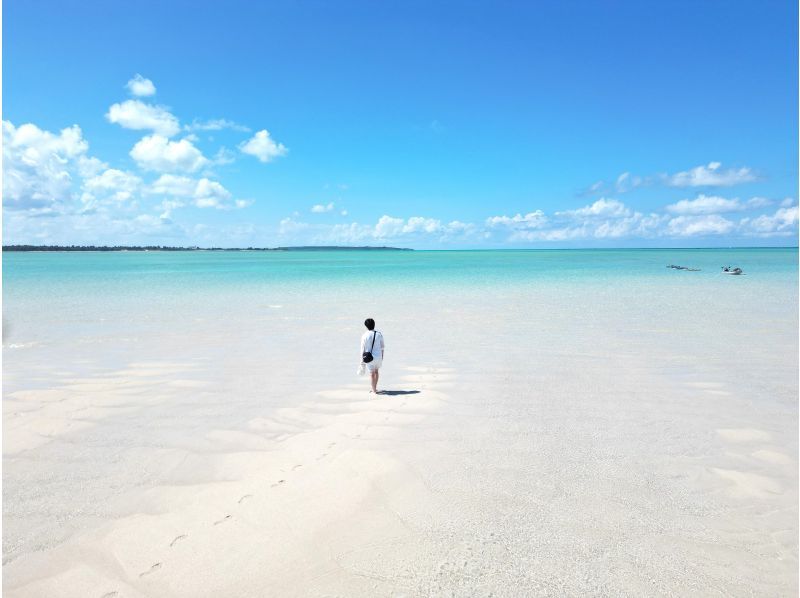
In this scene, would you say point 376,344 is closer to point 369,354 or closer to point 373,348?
point 373,348

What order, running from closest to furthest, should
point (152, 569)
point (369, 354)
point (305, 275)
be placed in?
point (152, 569)
point (369, 354)
point (305, 275)

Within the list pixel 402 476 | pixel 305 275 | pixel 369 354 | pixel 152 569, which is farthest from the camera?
pixel 305 275

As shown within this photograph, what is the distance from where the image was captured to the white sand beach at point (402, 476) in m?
4.59

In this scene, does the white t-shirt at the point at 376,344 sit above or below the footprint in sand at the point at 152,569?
above

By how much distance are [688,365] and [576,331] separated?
17.4 ft

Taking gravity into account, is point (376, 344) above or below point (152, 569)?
above

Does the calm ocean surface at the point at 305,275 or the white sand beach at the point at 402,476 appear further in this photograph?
the calm ocean surface at the point at 305,275

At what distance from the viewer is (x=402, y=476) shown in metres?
6.31

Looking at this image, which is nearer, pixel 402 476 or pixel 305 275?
pixel 402 476

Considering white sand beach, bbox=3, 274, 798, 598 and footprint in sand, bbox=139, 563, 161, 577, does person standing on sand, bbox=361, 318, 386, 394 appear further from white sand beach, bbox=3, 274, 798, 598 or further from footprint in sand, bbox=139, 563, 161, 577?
footprint in sand, bbox=139, 563, 161, 577

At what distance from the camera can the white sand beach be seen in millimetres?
4586

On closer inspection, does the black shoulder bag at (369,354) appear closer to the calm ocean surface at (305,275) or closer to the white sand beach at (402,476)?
the white sand beach at (402,476)

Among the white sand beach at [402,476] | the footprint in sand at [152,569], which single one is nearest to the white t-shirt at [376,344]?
the white sand beach at [402,476]

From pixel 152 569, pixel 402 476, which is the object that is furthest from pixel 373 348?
pixel 152 569
